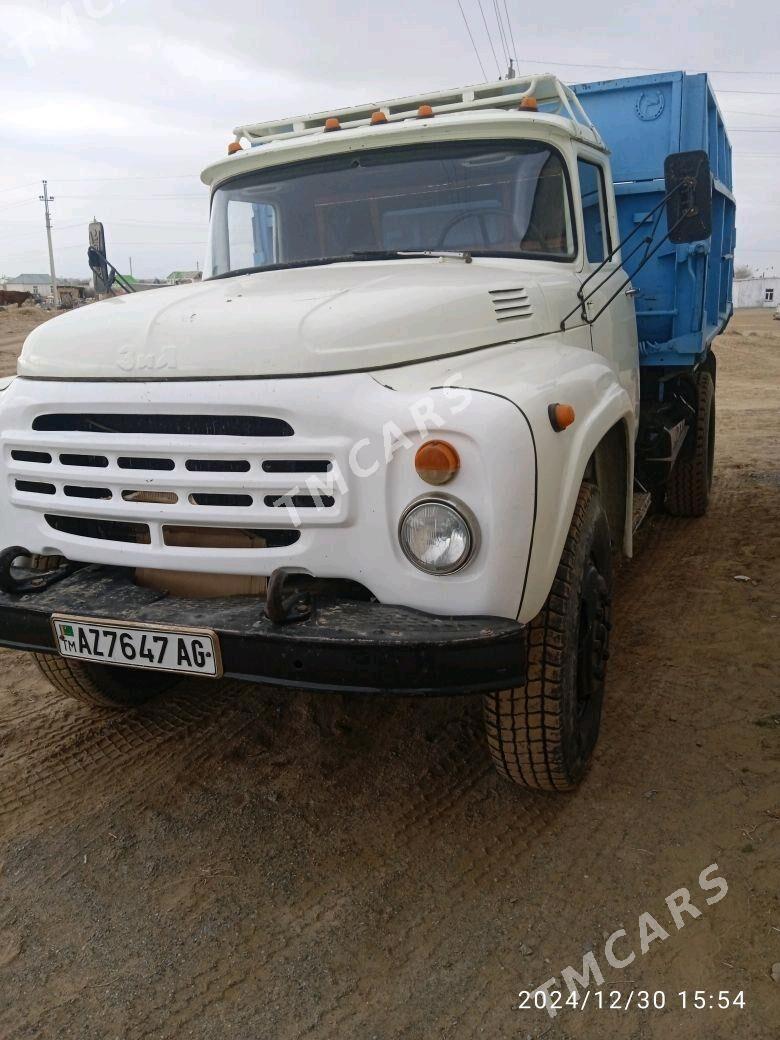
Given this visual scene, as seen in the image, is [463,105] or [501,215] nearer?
[501,215]

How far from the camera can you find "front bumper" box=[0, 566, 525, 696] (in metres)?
2.05

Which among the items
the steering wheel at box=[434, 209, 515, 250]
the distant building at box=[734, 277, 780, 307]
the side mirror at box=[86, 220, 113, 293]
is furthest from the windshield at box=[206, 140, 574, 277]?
the distant building at box=[734, 277, 780, 307]

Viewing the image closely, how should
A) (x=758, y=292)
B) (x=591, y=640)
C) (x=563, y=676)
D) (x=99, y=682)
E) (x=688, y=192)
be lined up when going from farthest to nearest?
(x=758, y=292)
(x=99, y=682)
(x=688, y=192)
(x=591, y=640)
(x=563, y=676)

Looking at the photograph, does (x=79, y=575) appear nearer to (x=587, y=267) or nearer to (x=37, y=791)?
(x=37, y=791)

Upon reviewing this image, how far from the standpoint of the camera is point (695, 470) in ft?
19.3

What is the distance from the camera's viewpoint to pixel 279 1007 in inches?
83.4

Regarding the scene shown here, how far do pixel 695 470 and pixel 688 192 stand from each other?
9.98 ft

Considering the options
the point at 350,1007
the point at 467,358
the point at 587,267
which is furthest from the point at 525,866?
the point at 587,267

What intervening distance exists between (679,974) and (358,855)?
0.98 metres

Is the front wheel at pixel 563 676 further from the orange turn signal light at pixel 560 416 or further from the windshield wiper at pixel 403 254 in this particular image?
the windshield wiper at pixel 403 254

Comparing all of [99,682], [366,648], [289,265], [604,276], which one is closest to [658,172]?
[604,276]

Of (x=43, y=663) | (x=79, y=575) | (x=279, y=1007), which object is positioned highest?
(x=79, y=575)

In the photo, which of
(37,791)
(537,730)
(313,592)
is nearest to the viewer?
(313,592)

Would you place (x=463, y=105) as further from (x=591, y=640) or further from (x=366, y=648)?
(x=366, y=648)
